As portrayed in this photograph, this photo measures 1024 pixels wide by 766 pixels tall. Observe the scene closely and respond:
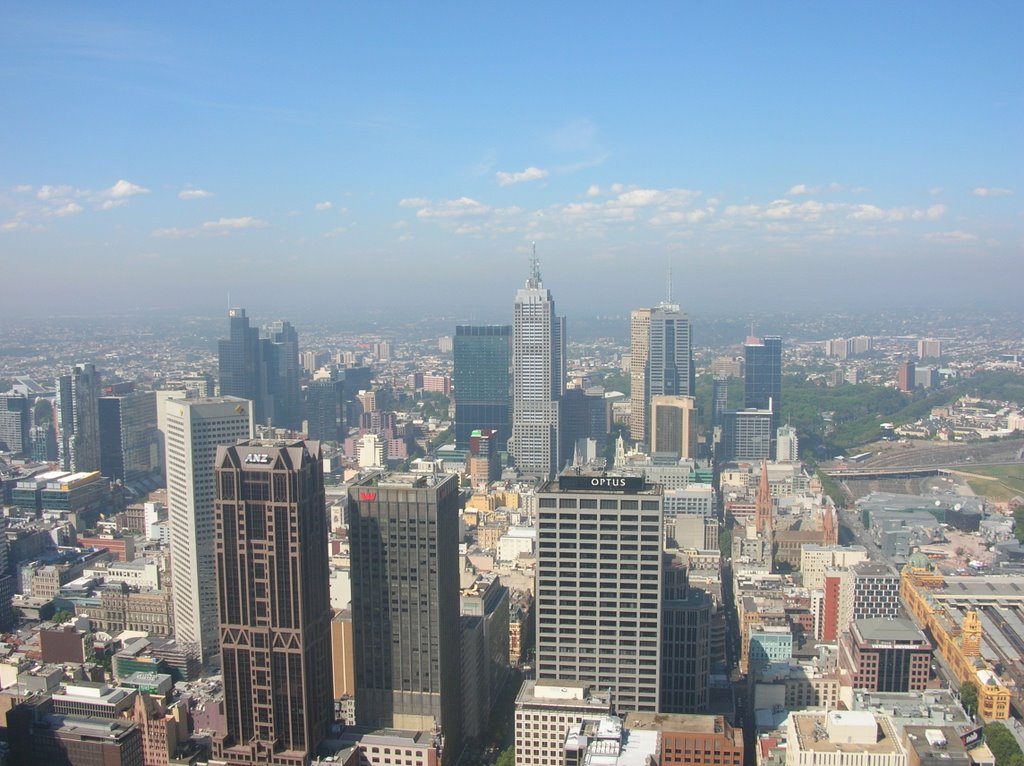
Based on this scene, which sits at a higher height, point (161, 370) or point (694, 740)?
point (161, 370)

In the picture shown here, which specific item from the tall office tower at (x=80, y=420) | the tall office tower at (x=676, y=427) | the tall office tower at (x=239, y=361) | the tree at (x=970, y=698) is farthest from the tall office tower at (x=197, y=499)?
the tall office tower at (x=239, y=361)

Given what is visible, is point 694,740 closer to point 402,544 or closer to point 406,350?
point 402,544

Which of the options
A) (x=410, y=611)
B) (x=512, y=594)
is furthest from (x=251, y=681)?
(x=512, y=594)

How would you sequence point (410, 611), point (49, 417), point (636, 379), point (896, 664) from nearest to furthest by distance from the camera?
point (410, 611)
point (896, 664)
point (49, 417)
point (636, 379)

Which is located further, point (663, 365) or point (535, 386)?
point (663, 365)

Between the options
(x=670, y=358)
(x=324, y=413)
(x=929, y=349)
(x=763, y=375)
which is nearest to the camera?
(x=670, y=358)

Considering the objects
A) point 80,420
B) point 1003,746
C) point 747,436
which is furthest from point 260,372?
point 1003,746

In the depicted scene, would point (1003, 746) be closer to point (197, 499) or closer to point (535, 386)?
point (197, 499)
